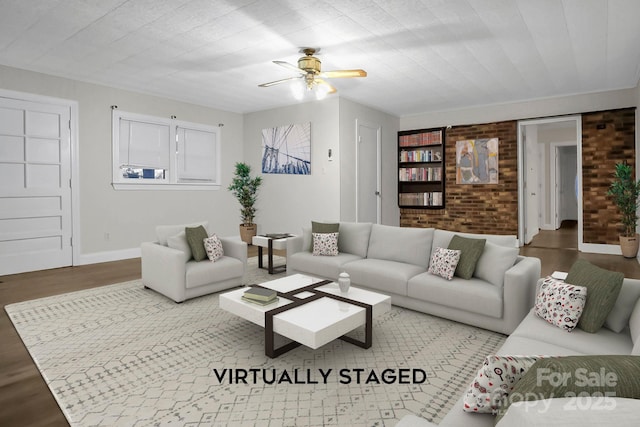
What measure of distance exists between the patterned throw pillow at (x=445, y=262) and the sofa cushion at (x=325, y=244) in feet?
4.12

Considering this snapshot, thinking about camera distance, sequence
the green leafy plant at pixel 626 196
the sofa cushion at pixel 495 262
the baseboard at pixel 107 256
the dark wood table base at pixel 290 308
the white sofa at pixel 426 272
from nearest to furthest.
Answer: the dark wood table base at pixel 290 308 → the white sofa at pixel 426 272 → the sofa cushion at pixel 495 262 → the baseboard at pixel 107 256 → the green leafy plant at pixel 626 196

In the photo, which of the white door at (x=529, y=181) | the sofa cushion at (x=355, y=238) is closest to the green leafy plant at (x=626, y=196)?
the white door at (x=529, y=181)

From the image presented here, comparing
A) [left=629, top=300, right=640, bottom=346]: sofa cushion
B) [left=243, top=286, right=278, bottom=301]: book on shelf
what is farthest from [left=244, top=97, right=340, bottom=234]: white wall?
[left=629, top=300, right=640, bottom=346]: sofa cushion

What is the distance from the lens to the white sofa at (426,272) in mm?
2908

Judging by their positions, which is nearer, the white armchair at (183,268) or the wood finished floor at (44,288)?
the wood finished floor at (44,288)

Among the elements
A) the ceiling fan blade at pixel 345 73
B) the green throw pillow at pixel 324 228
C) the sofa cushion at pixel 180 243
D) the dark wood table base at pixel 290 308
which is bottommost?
the dark wood table base at pixel 290 308

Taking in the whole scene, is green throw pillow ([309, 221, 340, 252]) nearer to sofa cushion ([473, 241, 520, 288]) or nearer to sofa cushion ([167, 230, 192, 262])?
sofa cushion ([167, 230, 192, 262])

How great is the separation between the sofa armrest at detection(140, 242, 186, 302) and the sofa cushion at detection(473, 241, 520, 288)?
2791 millimetres

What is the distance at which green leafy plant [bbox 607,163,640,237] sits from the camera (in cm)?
568

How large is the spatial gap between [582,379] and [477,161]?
689 centimetres

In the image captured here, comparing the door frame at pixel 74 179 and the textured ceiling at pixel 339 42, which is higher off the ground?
the textured ceiling at pixel 339 42

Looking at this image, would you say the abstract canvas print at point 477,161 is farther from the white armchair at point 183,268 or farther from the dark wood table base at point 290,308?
the dark wood table base at point 290,308

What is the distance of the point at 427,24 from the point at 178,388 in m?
3.69

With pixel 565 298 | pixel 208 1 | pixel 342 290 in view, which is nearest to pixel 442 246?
pixel 342 290
